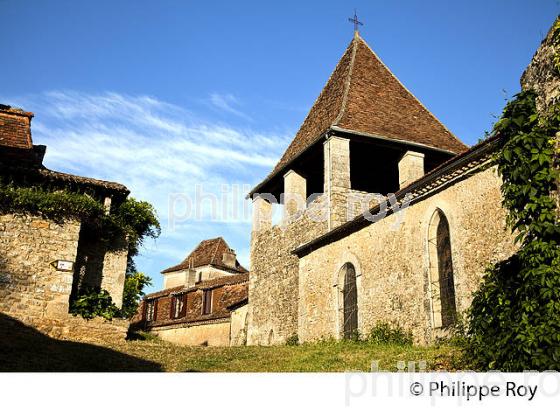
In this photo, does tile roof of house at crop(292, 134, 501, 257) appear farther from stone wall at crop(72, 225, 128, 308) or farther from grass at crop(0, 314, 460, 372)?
stone wall at crop(72, 225, 128, 308)

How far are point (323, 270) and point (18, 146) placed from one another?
28.5 feet

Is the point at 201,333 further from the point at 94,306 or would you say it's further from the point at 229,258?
the point at 229,258

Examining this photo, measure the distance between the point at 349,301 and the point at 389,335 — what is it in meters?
2.24

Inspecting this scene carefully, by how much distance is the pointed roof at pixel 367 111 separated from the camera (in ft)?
56.3

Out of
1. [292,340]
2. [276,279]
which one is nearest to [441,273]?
[292,340]

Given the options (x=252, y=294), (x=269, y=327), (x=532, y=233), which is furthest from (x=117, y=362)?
(x=252, y=294)

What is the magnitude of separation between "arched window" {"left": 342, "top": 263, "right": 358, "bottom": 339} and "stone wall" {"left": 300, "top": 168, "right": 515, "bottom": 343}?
0.17 metres

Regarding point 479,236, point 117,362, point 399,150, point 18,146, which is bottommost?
point 117,362

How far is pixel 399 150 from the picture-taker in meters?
17.2

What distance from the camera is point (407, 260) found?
12.1 metres

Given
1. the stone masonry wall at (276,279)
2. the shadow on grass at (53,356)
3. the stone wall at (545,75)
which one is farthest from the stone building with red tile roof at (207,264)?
the stone wall at (545,75)

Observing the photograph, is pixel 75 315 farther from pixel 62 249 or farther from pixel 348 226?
pixel 348 226

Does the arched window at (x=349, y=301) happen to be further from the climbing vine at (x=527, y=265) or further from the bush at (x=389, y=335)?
the climbing vine at (x=527, y=265)

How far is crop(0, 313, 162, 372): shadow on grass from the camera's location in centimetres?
887
